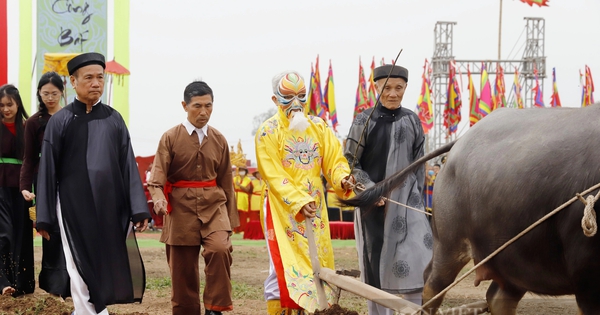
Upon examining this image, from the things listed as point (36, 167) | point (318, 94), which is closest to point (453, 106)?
point (318, 94)

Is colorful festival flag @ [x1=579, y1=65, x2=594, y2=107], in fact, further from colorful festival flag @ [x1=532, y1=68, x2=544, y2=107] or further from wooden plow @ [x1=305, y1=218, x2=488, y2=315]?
wooden plow @ [x1=305, y1=218, x2=488, y2=315]

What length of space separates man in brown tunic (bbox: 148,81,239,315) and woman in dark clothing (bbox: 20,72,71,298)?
31.5 inches

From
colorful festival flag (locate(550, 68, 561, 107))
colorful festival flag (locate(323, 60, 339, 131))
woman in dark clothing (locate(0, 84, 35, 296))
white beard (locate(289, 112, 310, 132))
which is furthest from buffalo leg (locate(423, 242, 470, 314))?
colorful festival flag (locate(550, 68, 561, 107))

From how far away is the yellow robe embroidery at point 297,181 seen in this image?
4977 mm

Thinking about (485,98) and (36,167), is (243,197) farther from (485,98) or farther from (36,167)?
(36,167)

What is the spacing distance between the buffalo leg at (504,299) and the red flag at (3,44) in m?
9.68

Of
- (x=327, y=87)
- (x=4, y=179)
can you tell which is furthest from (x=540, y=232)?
(x=327, y=87)

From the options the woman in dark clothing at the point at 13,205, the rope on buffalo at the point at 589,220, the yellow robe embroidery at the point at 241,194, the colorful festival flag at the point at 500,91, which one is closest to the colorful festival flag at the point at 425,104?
the colorful festival flag at the point at 500,91

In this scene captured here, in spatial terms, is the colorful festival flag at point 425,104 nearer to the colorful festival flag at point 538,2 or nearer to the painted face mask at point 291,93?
the colorful festival flag at point 538,2

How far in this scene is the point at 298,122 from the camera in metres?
5.19

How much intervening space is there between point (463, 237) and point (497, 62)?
888 inches

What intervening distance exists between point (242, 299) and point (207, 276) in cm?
172

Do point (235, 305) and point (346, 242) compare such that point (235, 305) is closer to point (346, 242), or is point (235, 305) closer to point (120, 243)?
point (120, 243)

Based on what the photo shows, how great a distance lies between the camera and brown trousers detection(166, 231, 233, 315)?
5.52 meters
